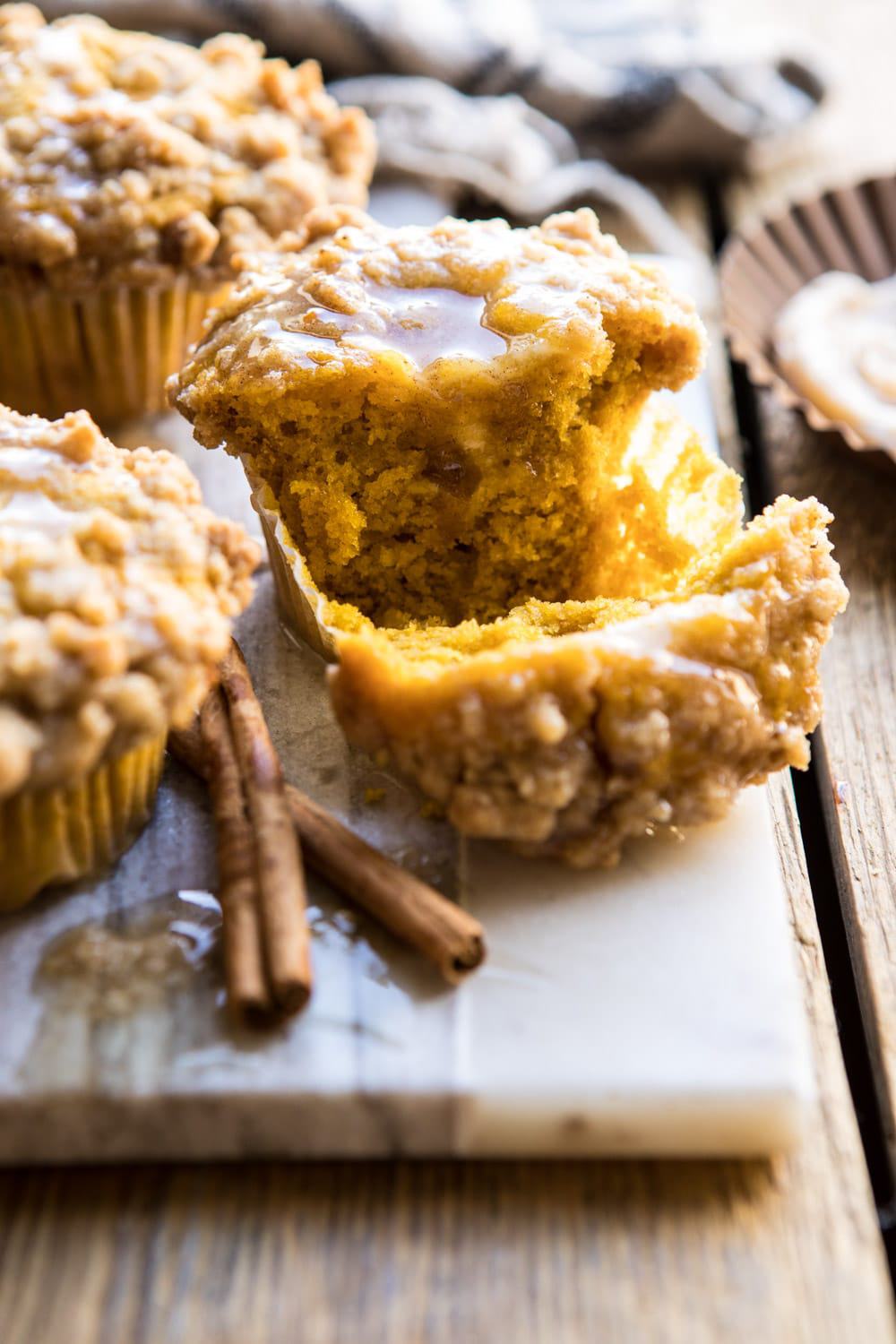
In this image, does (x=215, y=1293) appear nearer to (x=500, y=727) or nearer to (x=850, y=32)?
(x=500, y=727)

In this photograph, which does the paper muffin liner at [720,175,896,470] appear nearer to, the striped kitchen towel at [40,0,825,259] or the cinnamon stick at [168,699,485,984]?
the striped kitchen towel at [40,0,825,259]

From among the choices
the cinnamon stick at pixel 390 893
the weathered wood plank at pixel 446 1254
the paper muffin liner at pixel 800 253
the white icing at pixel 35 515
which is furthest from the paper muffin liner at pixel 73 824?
the paper muffin liner at pixel 800 253

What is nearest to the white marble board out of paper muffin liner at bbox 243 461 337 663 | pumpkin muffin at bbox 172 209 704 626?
paper muffin liner at bbox 243 461 337 663

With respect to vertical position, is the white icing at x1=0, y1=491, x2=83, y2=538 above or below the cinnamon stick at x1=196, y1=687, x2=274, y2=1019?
above

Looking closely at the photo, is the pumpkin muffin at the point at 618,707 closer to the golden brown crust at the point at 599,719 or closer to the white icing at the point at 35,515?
the golden brown crust at the point at 599,719

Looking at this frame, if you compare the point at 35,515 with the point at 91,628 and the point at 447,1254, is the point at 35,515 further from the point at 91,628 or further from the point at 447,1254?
the point at 447,1254

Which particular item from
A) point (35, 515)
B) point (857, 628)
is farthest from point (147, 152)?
point (857, 628)

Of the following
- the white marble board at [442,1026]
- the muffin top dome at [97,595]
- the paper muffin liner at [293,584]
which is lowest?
the white marble board at [442,1026]
